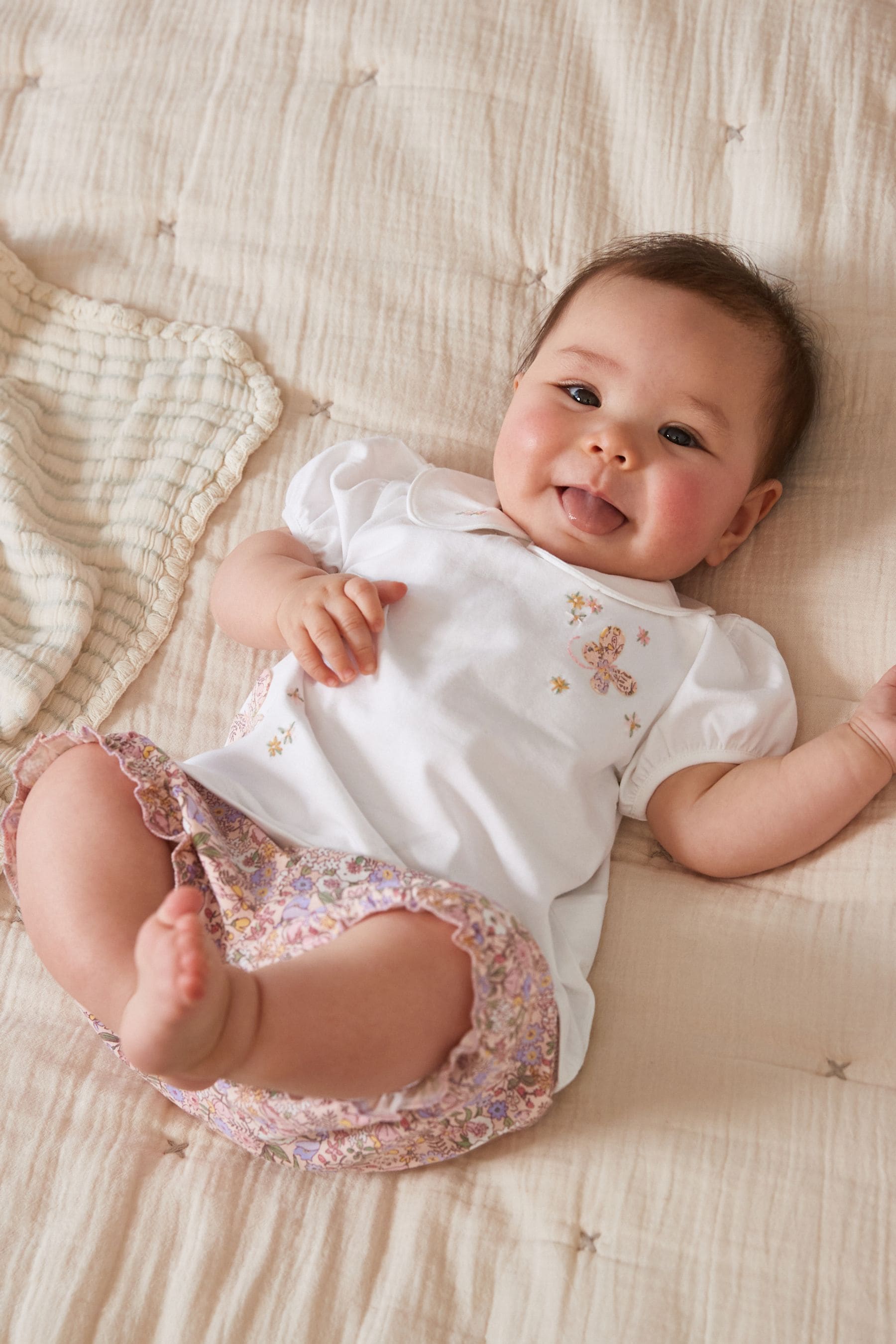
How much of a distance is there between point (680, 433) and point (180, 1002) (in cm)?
74

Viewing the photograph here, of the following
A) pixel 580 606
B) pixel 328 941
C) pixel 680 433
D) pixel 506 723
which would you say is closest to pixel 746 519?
pixel 680 433

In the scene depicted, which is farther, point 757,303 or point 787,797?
point 757,303

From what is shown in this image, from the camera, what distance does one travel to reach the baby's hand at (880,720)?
102 centimetres

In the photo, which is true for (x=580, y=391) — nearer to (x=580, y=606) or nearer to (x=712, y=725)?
A: (x=580, y=606)

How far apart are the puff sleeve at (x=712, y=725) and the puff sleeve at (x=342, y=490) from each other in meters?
0.38

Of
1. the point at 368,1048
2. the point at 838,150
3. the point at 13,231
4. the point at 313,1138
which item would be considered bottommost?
the point at 313,1138

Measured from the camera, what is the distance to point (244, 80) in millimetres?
1473

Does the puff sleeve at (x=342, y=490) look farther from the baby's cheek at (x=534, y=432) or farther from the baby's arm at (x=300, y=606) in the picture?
the baby's cheek at (x=534, y=432)

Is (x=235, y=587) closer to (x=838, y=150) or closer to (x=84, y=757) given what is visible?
(x=84, y=757)

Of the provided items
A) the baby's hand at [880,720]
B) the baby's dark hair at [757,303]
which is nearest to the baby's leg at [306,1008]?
the baby's hand at [880,720]

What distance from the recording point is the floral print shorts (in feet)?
2.81

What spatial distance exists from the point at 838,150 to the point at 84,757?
1.08m

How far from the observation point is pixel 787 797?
3.38 ft

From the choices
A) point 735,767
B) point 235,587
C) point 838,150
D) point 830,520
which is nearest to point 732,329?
point 830,520
